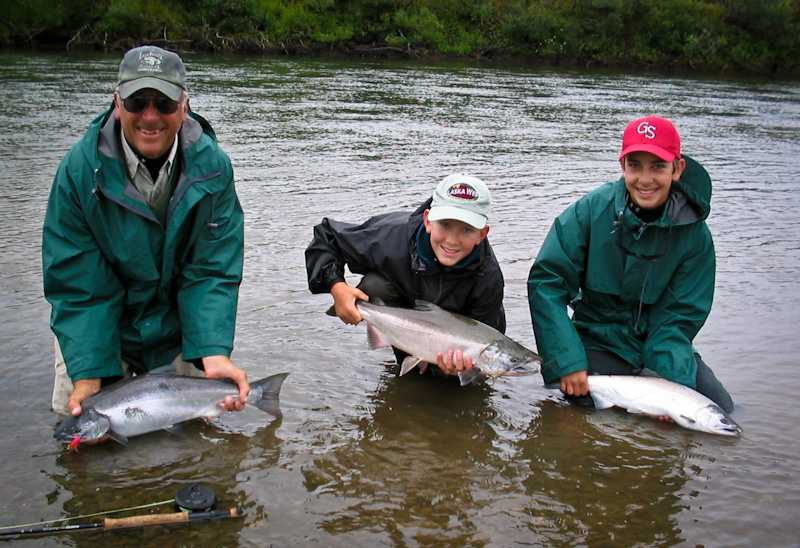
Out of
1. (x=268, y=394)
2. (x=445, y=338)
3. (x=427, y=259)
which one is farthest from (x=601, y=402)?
(x=268, y=394)

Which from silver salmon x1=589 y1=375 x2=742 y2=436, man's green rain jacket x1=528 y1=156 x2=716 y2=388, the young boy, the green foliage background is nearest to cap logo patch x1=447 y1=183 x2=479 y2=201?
the young boy

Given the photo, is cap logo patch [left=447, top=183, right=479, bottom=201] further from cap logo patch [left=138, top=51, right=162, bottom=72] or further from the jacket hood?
cap logo patch [left=138, top=51, right=162, bottom=72]

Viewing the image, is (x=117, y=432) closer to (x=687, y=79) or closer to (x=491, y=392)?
(x=491, y=392)

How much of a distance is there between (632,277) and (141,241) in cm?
278

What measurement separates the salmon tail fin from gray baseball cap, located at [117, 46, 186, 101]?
1.48 meters

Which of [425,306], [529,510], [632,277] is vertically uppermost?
[632,277]

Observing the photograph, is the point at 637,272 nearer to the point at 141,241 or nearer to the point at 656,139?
the point at 656,139

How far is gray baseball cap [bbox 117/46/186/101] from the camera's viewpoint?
3561mm

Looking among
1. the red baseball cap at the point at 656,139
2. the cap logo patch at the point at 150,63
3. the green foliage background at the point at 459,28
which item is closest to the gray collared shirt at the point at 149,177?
the cap logo patch at the point at 150,63

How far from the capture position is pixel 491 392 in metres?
4.65

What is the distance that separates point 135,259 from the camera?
379 cm

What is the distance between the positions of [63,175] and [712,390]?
3764 millimetres

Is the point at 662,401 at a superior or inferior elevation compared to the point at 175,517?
superior

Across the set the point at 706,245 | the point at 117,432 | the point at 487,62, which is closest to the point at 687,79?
the point at 487,62
